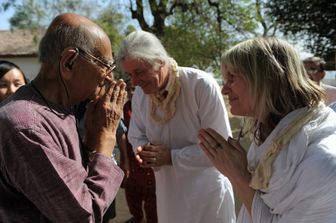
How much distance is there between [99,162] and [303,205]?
0.80 meters

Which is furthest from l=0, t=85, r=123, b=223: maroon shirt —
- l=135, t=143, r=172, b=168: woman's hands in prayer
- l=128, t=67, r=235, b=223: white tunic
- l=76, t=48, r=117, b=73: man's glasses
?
l=128, t=67, r=235, b=223: white tunic

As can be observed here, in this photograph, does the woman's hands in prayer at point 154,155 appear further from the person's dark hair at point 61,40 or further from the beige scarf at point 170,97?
the person's dark hair at point 61,40

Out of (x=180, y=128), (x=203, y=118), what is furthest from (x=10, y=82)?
(x=203, y=118)

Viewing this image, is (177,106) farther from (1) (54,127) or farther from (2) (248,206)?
(1) (54,127)

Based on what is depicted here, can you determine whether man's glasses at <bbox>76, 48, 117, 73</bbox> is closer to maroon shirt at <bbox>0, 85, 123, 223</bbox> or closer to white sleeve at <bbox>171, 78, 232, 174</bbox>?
maroon shirt at <bbox>0, 85, 123, 223</bbox>

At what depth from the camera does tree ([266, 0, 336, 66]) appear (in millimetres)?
17688

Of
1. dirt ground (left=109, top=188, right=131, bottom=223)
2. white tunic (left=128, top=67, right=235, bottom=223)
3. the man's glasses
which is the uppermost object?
the man's glasses

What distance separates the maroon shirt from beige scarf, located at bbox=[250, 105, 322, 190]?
63 cm

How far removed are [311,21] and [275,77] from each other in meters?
18.1

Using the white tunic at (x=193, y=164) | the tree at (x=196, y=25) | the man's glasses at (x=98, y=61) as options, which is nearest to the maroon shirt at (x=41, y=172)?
the man's glasses at (x=98, y=61)

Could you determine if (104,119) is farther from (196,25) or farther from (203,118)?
(196,25)

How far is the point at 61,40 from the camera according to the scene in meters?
1.49

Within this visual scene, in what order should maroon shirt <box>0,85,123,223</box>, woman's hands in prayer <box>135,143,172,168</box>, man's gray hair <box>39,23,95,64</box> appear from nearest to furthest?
maroon shirt <box>0,85,123,223</box>
man's gray hair <box>39,23,95,64</box>
woman's hands in prayer <box>135,143,172,168</box>

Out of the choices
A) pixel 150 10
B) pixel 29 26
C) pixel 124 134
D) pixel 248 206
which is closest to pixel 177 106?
pixel 248 206
